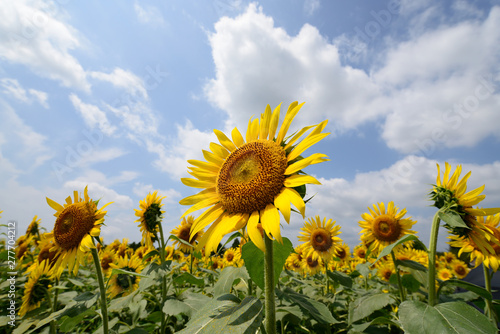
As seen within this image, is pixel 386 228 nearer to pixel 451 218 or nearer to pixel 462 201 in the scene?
pixel 462 201

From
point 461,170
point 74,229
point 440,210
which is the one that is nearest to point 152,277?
point 74,229

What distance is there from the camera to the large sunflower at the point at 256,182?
1.51 m

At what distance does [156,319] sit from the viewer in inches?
156

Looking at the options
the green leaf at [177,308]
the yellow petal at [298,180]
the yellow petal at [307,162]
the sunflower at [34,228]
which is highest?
the sunflower at [34,228]

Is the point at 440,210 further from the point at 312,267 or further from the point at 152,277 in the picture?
the point at 312,267

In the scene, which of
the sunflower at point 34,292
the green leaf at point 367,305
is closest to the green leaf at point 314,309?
the green leaf at point 367,305

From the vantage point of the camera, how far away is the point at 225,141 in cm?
218

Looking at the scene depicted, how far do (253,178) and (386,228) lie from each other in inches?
139

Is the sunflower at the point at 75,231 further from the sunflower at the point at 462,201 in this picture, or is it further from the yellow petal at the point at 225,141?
the sunflower at the point at 462,201

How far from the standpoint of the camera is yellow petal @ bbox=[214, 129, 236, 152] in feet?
7.16

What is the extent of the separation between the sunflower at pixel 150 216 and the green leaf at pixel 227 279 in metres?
2.03

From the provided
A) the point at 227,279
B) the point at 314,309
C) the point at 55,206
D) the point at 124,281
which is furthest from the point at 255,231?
the point at 124,281

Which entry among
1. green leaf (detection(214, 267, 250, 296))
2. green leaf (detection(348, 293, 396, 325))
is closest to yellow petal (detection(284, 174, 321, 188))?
green leaf (detection(214, 267, 250, 296))

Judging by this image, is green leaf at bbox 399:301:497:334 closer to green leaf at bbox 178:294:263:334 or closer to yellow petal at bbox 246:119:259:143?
green leaf at bbox 178:294:263:334
